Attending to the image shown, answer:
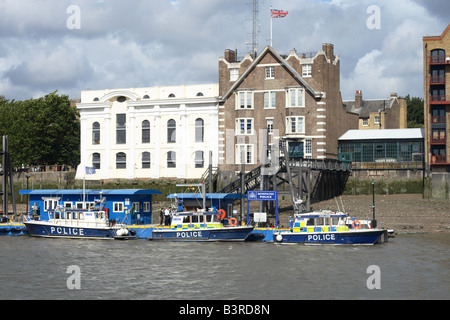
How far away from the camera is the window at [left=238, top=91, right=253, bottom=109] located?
8081 centimetres

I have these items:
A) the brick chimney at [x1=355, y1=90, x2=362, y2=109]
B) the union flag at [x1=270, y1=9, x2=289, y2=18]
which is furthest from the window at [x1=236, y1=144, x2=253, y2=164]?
the brick chimney at [x1=355, y1=90, x2=362, y2=109]

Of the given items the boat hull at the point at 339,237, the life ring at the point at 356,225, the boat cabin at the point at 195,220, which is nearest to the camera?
the boat hull at the point at 339,237

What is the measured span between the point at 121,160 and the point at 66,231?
29.3 m

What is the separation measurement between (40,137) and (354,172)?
41616mm

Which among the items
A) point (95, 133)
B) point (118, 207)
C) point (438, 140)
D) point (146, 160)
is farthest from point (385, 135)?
point (95, 133)

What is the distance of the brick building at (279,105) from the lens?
78.1 metres

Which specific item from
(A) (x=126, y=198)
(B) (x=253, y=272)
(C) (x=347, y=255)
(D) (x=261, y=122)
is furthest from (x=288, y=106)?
(B) (x=253, y=272)

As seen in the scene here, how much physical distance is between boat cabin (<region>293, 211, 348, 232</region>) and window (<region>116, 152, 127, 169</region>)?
39.0 meters

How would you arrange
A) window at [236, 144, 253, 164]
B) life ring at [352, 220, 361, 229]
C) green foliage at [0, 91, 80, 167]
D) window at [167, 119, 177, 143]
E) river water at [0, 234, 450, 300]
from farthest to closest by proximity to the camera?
1. green foliage at [0, 91, 80, 167]
2. window at [167, 119, 177, 143]
3. window at [236, 144, 253, 164]
4. life ring at [352, 220, 361, 229]
5. river water at [0, 234, 450, 300]

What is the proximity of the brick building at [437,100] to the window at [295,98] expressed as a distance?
41.5 feet

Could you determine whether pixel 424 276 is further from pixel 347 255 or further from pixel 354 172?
pixel 354 172

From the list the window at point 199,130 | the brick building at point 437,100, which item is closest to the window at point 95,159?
the window at point 199,130

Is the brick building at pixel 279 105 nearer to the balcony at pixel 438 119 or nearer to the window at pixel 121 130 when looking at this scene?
the balcony at pixel 438 119

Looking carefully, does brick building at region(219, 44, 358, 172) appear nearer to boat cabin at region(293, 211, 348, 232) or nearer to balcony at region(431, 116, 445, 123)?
balcony at region(431, 116, 445, 123)
